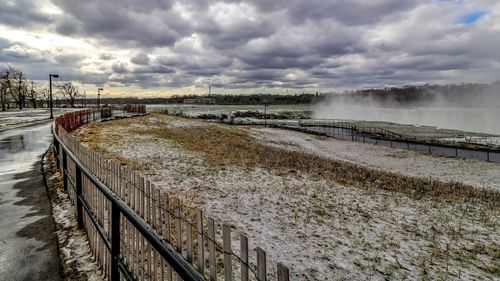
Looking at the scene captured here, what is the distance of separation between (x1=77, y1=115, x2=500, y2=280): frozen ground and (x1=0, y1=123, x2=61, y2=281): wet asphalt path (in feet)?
11.8

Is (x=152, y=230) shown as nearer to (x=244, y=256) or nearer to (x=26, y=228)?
(x=244, y=256)

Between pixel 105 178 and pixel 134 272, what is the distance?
2.00 meters

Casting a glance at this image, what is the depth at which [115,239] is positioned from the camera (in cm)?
344

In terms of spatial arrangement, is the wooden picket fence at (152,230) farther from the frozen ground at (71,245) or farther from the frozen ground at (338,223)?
the frozen ground at (338,223)

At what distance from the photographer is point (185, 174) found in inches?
480

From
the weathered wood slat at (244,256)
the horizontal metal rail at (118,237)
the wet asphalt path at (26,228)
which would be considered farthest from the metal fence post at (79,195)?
the weathered wood slat at (244,256)

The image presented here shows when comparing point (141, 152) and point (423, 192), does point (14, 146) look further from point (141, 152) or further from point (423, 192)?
point (423, 192)

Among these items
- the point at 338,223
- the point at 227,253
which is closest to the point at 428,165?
the point at 338,223

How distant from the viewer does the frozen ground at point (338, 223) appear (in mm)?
6129

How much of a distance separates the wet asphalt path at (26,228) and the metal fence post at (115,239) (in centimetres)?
131

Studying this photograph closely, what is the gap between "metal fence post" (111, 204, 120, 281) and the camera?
11.0 ft

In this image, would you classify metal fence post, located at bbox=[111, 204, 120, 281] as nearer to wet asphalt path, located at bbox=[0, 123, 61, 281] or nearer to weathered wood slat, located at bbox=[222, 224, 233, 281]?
wet asphalt path, located at bbox=[0, 123, 61, 281]

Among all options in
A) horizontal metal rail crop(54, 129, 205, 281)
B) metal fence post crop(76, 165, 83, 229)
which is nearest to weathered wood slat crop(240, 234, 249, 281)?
horizontal metal rail crop(54, 129, 205, 281)

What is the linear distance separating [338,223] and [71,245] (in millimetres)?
6302
